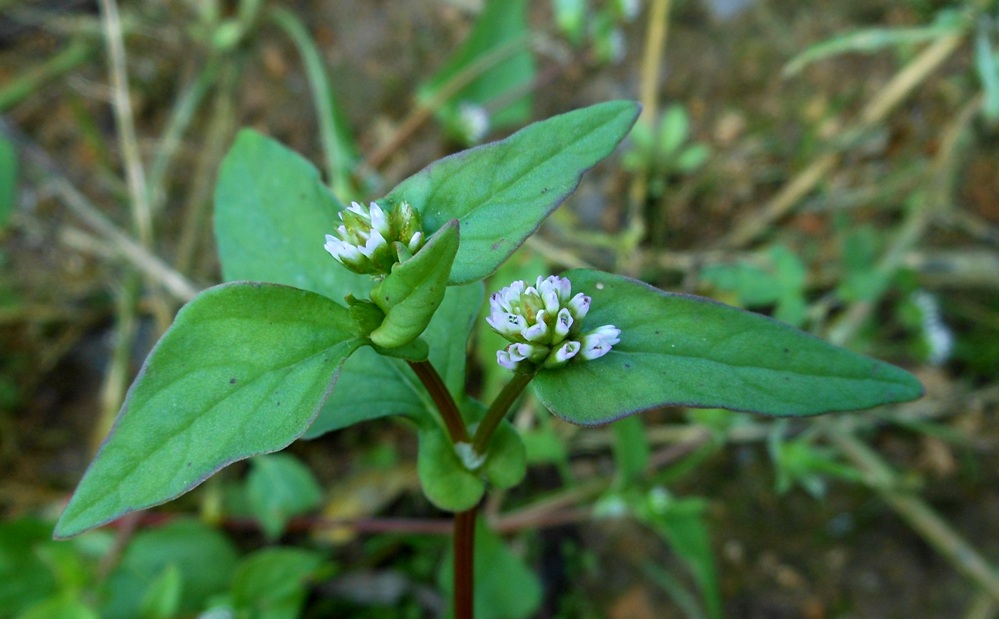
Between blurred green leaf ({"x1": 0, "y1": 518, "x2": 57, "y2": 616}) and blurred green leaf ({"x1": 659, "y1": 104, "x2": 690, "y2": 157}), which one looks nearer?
blurred green leaf ({"x1": 0, "y1": 518, "x2": 57, "y2": 616})

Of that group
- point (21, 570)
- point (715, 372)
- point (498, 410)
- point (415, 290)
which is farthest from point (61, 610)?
point (715, 372)

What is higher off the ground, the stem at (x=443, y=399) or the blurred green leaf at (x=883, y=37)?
the stem at (x=443, y=399)

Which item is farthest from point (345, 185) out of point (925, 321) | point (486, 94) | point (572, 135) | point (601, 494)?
point (925, 321)

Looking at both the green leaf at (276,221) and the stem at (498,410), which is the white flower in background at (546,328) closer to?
the stem at (498,410)

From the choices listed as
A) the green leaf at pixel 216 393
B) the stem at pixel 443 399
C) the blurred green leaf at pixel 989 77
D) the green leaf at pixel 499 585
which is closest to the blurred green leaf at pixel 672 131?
the blurred green leaf at pixel 989 77

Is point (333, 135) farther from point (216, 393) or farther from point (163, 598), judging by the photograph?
point (216, 393)

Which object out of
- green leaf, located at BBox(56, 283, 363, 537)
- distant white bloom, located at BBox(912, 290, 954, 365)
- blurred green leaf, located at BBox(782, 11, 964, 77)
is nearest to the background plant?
distant white bloom, located at BBox(912, 290, 954, 365)

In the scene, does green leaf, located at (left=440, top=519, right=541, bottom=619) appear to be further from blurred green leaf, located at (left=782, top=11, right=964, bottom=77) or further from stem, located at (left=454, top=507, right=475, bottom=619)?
blurred green leaf, located at (left=782, top=11, right=964, bottom=77)

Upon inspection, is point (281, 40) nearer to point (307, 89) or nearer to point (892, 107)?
point (307, 89)
